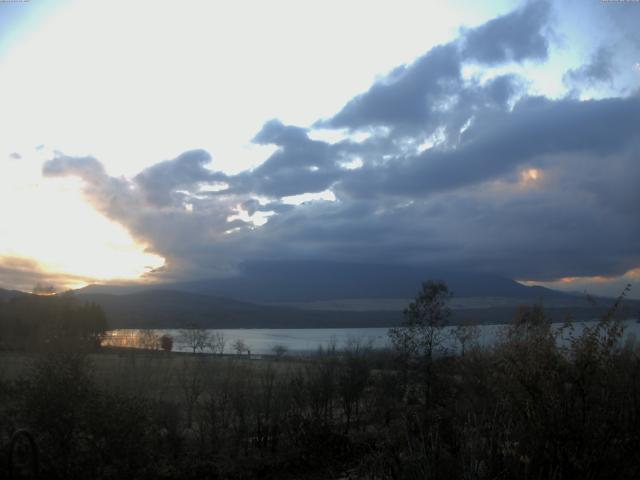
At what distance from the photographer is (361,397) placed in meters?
26.2

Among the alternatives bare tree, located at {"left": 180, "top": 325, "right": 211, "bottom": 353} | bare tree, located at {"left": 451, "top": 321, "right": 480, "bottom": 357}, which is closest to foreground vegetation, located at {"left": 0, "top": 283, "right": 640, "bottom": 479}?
bare tree, located at {"left": 451, "top": 321, "right": 480, "bottom": 357}

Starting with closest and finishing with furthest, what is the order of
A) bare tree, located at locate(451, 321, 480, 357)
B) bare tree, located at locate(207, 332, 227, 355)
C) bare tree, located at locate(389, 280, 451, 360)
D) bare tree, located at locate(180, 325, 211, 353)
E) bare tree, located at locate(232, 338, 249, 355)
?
bare tree, located at locate(389, 280, 451, 360) → bare tree, located at locate(451, 321, 480, 357) → bare tree, located at locate(207, 332, 227, 355) → bare tree, located at locate(232, 338, 249, 355) → bare tree, located at locate(180, 325, 211, 353)

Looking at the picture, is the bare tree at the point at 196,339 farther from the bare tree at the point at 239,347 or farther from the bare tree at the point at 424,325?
the bare tree at the point at 424,325

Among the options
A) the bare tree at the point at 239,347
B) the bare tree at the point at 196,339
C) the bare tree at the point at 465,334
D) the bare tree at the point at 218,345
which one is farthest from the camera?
the bare tree at the point at 196,339

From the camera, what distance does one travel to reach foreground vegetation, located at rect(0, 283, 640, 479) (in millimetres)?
7672

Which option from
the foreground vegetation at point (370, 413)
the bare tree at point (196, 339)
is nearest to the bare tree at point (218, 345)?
the bare tree at point (196, 339)

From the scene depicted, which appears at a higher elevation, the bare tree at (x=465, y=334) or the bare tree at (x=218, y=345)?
the bare tree at (x=465, y=334)

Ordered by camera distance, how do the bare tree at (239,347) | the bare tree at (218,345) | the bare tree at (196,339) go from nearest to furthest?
the bare tree at (218,345), the bare tree at (239,347), the bare tree at (196,339)

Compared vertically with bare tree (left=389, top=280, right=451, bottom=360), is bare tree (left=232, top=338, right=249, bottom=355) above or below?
below

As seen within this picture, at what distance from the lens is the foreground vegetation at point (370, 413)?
7672mm

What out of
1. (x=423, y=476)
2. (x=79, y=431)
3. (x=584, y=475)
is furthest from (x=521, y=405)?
(x=79, y=431)

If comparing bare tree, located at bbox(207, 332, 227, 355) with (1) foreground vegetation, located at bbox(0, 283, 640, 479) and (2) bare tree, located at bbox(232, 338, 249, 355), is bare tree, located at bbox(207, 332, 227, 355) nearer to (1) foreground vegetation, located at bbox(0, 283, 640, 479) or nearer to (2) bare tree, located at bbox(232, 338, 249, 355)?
(2) bare tree, located at bbox(232, 338, 249, 355)

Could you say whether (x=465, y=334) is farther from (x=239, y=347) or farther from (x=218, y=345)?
(x=239, y=347)

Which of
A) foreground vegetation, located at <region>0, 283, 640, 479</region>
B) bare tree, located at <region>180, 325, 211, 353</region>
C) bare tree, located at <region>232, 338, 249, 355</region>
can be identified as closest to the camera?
foreground vegetation, located at <region>0, 283, 640, 479</region>
